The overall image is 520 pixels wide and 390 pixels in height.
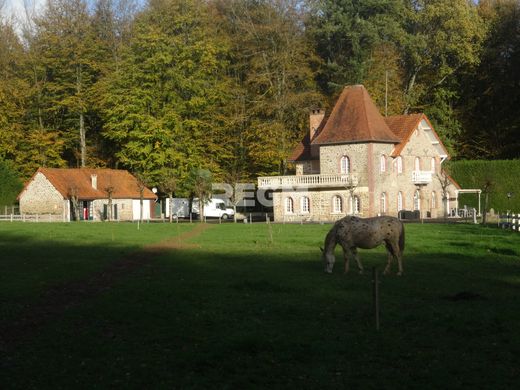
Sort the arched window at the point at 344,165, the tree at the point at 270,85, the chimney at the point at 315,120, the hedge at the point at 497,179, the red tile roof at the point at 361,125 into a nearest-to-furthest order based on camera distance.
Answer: the red tile roof at the point at 361,125
the arched window at the point at 344,165
the chimney at the point at 315,120
the hedge at the point at 497,179
the tree at the point at 270,85

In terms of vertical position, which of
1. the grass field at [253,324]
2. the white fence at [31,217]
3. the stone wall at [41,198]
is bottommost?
the grass field at [253,324]

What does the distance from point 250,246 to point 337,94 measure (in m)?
44.2

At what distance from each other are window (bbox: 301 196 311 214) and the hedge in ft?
49.6

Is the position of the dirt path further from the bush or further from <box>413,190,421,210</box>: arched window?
the bush

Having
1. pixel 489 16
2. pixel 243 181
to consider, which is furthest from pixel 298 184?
pixel 489 16

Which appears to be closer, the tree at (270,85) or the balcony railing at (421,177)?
the balcony railing at (421,177)

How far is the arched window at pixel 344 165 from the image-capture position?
61.6 metres

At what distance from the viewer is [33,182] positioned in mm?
67000

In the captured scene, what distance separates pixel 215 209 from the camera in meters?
69.8

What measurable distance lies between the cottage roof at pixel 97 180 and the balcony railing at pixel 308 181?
45.3ft

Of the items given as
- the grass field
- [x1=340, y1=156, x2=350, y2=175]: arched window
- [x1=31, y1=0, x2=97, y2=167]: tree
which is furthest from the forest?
the grass field

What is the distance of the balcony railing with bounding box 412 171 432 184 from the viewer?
64.2 metres

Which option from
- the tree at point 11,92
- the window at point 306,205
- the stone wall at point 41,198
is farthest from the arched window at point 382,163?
the tree at point 11,92

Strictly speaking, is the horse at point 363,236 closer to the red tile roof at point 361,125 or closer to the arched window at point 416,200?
the red tile roof at point 361,125
